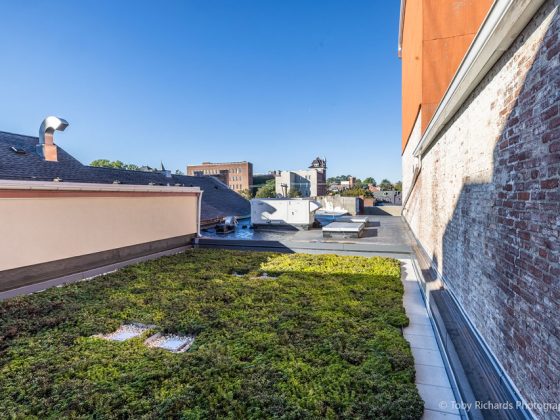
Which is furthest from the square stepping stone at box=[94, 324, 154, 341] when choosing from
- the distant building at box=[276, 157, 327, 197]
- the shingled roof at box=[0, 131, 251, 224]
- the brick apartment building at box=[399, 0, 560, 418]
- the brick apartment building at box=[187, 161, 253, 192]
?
the brick apartment building at box=[187, 161, 253, 192]

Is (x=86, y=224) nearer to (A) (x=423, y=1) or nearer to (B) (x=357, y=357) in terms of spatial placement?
(B) (x=357, y=357)

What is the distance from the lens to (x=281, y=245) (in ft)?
27.0

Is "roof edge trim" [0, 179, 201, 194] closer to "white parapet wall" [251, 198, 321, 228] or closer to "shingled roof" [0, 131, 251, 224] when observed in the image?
"shingled roof" [0, 131, 251, 224]

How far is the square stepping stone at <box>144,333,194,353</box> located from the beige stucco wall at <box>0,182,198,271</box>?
11.9ft

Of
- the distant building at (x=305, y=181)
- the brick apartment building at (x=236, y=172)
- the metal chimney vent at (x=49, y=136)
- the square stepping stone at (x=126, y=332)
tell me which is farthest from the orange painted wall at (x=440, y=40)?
the brick apartment building at (x=236, y=172)

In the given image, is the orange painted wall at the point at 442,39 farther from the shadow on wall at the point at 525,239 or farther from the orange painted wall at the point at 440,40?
the shadow on wall at the point at 525,239

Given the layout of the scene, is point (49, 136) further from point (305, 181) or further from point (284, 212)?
point (305, 181)

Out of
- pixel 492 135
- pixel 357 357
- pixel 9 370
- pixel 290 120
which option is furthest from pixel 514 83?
pixel 290 120

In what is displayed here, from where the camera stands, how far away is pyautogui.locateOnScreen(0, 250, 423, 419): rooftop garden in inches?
83.4

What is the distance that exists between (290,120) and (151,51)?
17.8 m

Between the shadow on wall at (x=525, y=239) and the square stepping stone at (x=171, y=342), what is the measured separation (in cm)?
274

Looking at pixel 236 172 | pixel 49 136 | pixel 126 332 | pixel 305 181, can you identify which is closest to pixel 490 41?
pixel 126 332

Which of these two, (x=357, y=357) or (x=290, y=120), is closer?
(x=357, y=357)

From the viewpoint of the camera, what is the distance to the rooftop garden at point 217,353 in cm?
212
